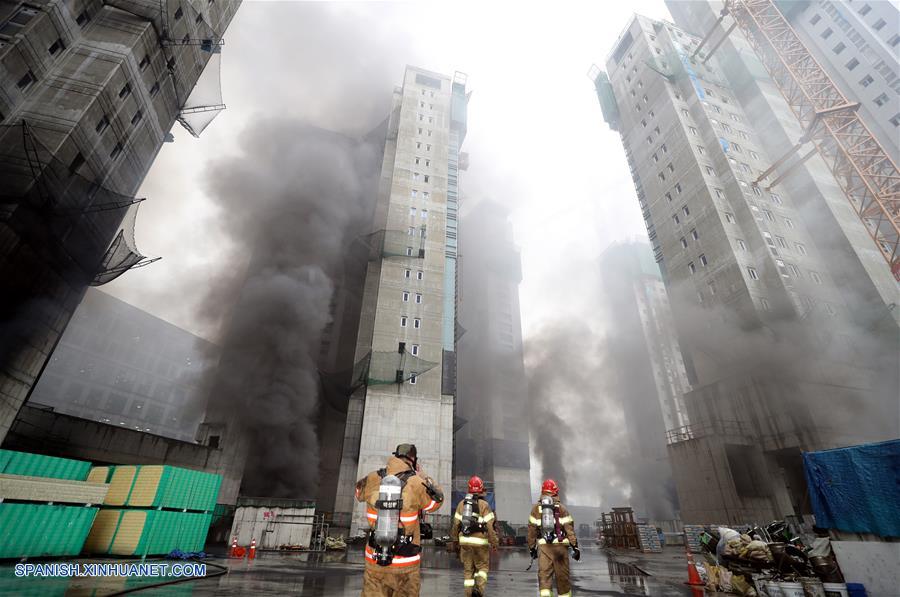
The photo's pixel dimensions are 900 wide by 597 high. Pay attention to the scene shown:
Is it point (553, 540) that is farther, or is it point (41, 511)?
point (41, 511)

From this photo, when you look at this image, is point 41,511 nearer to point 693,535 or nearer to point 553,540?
point 553,540

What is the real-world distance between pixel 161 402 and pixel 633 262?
261 ft

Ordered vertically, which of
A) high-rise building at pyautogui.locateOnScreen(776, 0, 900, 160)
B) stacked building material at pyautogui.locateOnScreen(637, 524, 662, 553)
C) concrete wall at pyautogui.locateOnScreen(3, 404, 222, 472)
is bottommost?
stacked building material at pyautogui.locateOnScreen(637, 524, 662, 553)

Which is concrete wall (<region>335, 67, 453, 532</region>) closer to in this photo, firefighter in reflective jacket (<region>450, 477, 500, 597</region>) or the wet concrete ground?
the wet concrete ground

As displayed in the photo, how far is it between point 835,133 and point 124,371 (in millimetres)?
71022

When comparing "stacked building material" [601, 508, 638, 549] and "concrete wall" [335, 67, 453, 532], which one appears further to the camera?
"concrete wall" [335, 67, 453, 532]

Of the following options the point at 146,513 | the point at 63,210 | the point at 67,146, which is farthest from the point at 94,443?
the point at 146,513

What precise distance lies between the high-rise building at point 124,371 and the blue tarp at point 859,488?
4440cm

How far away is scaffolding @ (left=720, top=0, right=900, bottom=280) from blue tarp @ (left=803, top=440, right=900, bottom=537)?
2825 centimetres

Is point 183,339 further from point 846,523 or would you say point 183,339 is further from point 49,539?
point 846,523

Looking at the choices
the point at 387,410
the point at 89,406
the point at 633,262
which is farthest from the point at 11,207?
the point at 633,262

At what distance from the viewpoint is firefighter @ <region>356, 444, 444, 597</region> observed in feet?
11.3

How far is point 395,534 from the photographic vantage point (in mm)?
3465

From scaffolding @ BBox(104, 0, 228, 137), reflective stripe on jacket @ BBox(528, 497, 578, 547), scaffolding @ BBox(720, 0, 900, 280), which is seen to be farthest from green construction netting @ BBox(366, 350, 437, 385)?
scaffolding @ BBox(720, 0, 900, 280)
